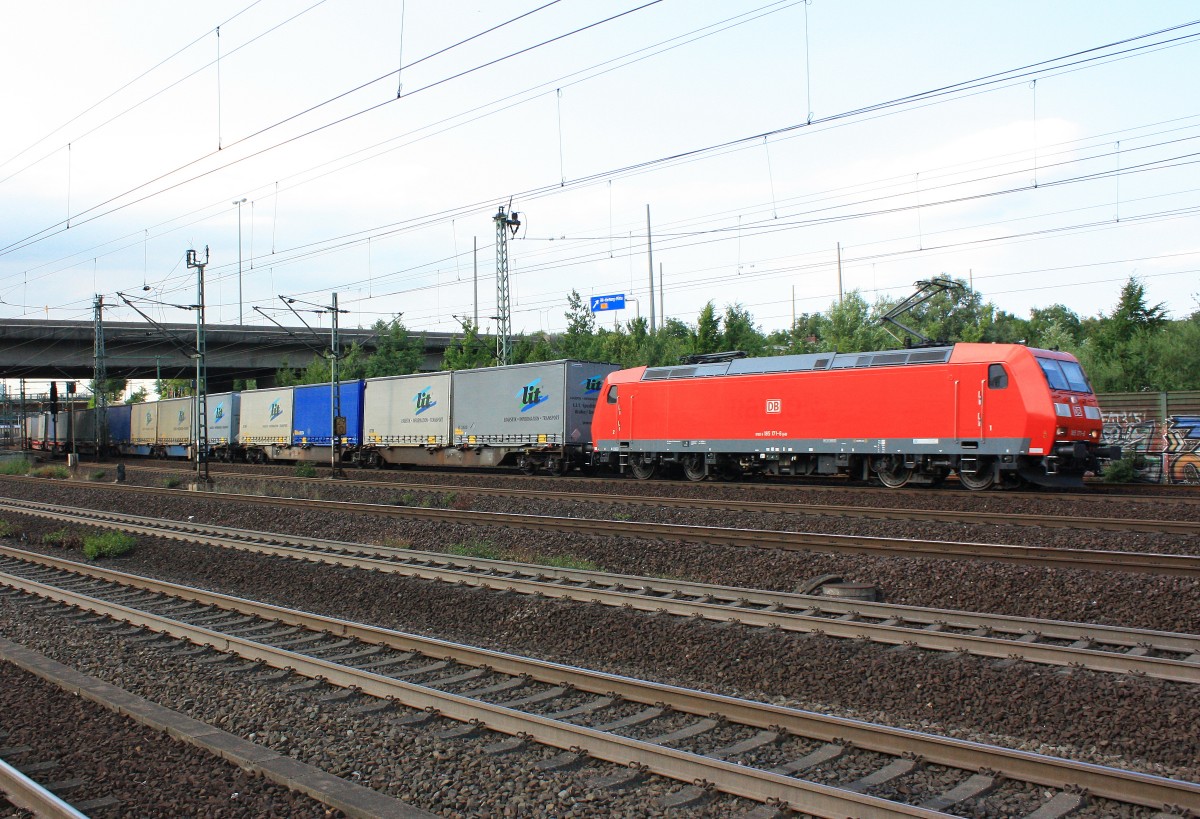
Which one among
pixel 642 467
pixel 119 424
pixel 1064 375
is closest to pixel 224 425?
pixel 119 424

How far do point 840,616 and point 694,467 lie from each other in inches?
575

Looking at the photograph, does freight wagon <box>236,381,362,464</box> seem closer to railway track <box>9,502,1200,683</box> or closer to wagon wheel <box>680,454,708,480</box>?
wagon wheel <box>680,454,708,480</box>

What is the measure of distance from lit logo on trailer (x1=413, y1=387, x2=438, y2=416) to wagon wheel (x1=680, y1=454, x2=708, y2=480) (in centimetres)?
1166

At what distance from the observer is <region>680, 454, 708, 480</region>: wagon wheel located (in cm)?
2298

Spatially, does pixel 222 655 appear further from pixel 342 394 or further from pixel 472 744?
pixel 342 394

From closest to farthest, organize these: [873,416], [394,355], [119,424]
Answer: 1. [873,416]
2. [394,355]
3. [119,424]

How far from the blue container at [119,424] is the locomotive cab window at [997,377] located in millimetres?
52016

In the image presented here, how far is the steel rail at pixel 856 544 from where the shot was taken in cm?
1002

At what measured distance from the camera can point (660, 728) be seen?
19.6 feet

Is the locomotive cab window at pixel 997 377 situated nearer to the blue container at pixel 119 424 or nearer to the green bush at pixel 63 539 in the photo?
the green bush at pixel 63 539

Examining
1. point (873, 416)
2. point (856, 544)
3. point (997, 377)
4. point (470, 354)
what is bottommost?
point (856, 544)

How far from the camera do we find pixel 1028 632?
7.61m

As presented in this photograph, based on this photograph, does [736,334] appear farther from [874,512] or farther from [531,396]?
[874,512]

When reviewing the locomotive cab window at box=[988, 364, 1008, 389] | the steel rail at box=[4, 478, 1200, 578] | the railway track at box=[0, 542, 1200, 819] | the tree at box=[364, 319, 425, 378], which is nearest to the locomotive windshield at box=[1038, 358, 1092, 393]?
the locomotive cab window at box=[988, 364, 1008, 389]
